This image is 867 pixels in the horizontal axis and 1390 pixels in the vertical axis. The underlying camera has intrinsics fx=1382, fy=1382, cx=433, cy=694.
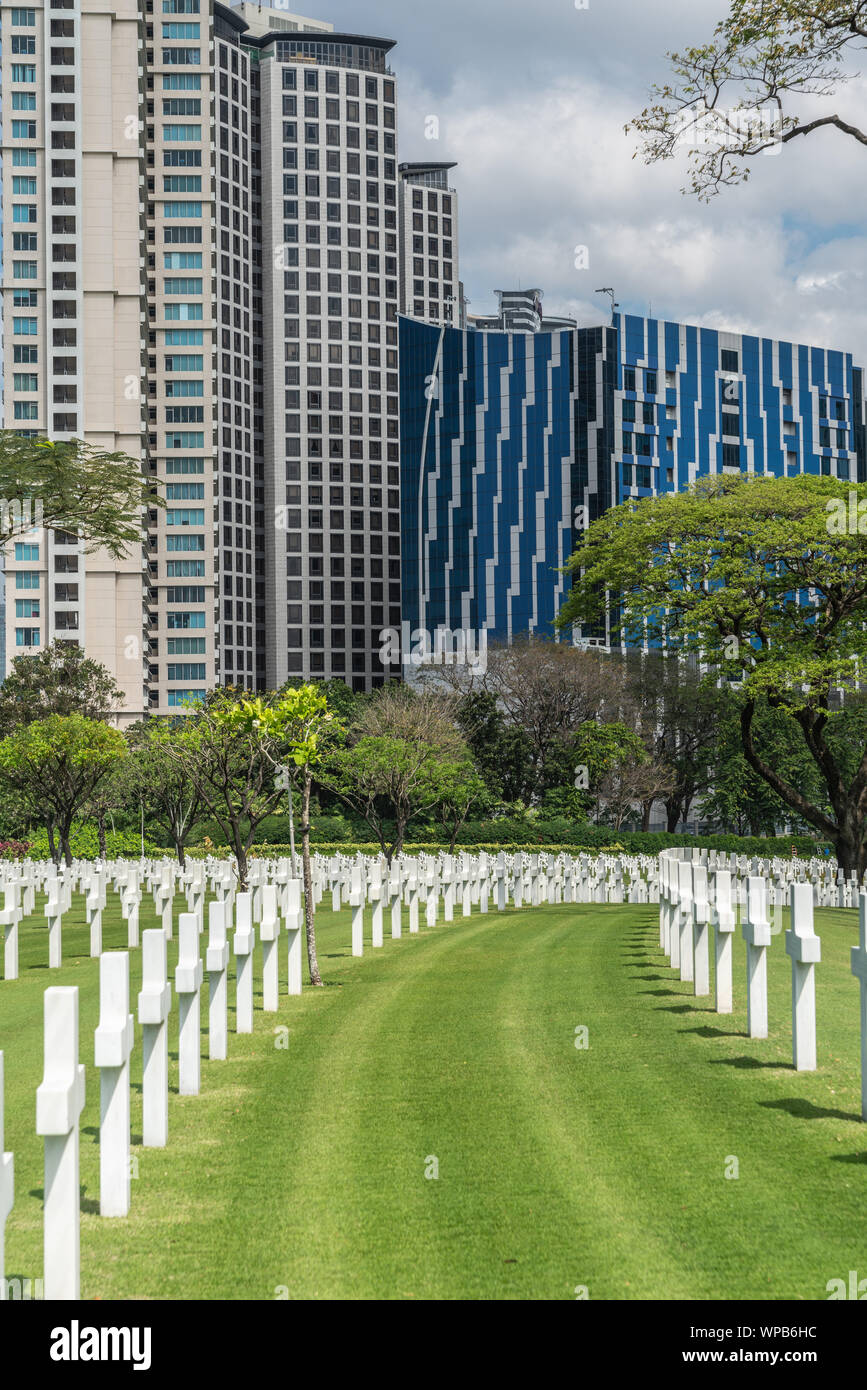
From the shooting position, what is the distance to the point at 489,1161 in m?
6.81

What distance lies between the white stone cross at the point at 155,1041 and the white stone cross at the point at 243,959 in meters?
3.40

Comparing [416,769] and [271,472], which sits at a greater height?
[271,472]

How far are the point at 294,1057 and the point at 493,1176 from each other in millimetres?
3729

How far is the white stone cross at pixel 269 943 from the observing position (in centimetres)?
1253

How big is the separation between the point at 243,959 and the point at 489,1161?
4739 mm

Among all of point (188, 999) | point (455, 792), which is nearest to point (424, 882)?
point (455, 792)

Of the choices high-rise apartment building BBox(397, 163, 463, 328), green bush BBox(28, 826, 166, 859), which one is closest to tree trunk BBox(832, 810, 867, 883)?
green bush BBox(28, 826, 166, 859)

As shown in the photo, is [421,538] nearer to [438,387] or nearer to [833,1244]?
[438,387]

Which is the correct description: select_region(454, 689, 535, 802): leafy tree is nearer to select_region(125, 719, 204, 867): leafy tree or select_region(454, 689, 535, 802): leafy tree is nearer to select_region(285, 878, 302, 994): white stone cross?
select_region(125, 719, 204, 867): leafy tree

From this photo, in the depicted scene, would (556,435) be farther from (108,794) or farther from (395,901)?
(395,901)

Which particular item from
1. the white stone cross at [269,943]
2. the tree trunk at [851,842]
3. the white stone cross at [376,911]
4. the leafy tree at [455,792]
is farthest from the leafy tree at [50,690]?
the white stone cross at [269,943]

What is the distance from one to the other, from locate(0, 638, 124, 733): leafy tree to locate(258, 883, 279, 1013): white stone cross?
3596 cm

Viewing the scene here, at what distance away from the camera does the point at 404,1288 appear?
5164 mm

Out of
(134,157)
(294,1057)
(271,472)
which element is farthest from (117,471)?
(271,472)
